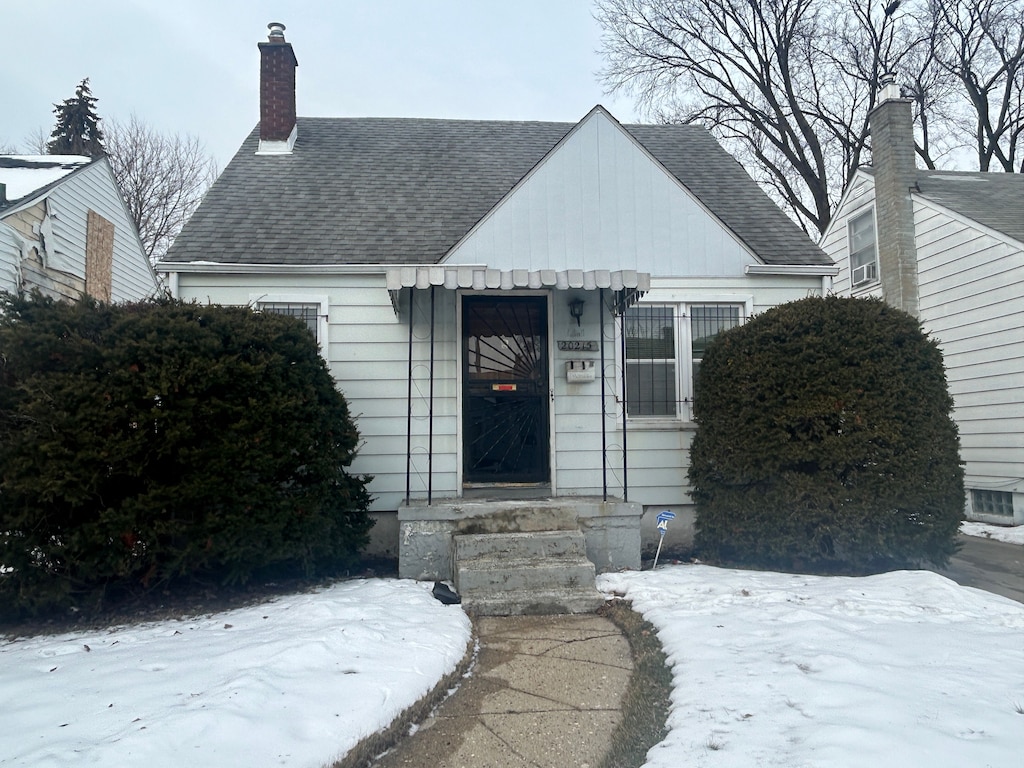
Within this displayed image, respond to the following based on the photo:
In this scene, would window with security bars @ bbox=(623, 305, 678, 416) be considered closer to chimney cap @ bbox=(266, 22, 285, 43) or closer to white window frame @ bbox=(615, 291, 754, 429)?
white window frame @ bbox=(615, 291, 754, 429)

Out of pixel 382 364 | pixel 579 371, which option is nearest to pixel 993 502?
pixel 579 371

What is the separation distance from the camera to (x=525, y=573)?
17.7 ft

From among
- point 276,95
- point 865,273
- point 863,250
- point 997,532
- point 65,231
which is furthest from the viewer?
point 863,250

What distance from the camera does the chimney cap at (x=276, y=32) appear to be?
9.20 m

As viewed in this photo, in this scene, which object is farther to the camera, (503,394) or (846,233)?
(846,233)

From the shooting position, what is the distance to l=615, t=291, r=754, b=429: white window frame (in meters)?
7.27

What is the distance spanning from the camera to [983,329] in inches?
385

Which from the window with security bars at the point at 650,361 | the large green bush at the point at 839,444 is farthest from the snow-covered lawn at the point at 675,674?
the window with security bars at the point at 650,361

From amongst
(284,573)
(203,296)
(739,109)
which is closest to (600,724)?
(284,573)

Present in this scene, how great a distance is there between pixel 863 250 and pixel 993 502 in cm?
471

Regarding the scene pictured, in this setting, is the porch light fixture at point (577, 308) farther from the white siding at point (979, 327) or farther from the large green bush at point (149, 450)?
the white siding at point (979, 327)

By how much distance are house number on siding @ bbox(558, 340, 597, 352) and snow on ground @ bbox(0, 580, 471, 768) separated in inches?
125

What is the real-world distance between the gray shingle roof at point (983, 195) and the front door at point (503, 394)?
23.5ft

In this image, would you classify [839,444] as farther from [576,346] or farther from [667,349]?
[576,346]
